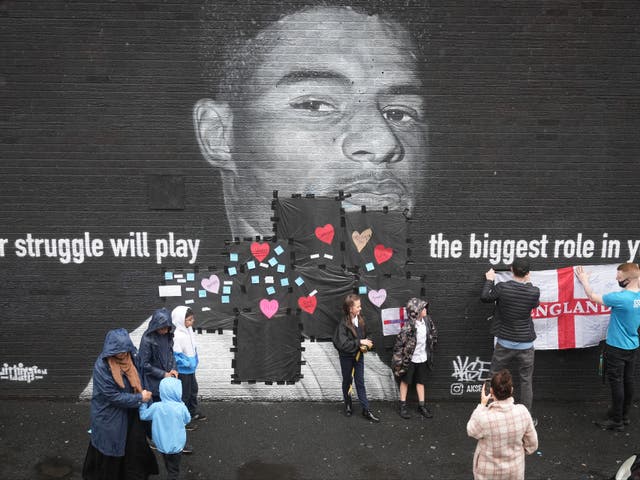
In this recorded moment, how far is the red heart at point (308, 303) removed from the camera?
721 cm

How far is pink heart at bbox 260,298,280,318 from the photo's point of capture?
7211 millimetres

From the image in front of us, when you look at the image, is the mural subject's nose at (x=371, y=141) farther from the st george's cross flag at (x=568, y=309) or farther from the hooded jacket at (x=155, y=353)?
the hooded jacket at (x=155, y=353)

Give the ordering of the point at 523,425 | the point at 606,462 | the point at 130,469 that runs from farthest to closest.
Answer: the point at 606,462 → the point at 130,469 → the point at 523,425

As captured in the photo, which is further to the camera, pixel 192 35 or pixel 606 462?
pixel 192 35

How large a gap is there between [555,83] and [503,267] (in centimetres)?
226

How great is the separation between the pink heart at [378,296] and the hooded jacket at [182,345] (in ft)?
7.27

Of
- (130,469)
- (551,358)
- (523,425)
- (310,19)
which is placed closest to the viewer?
(523,425)

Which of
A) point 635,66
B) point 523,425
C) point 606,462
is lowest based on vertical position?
point 606,462

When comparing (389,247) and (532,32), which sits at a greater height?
(532,32)

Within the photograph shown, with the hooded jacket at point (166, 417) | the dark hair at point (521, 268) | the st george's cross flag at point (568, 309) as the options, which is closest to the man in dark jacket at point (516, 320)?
the dark hair at point (521, 268)

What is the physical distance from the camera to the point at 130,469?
16.9ft

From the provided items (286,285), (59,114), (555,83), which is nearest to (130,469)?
(286,285)

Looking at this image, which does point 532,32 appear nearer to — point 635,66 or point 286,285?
point 635,66

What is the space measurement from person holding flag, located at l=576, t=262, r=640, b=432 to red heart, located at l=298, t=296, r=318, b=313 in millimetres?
3182
